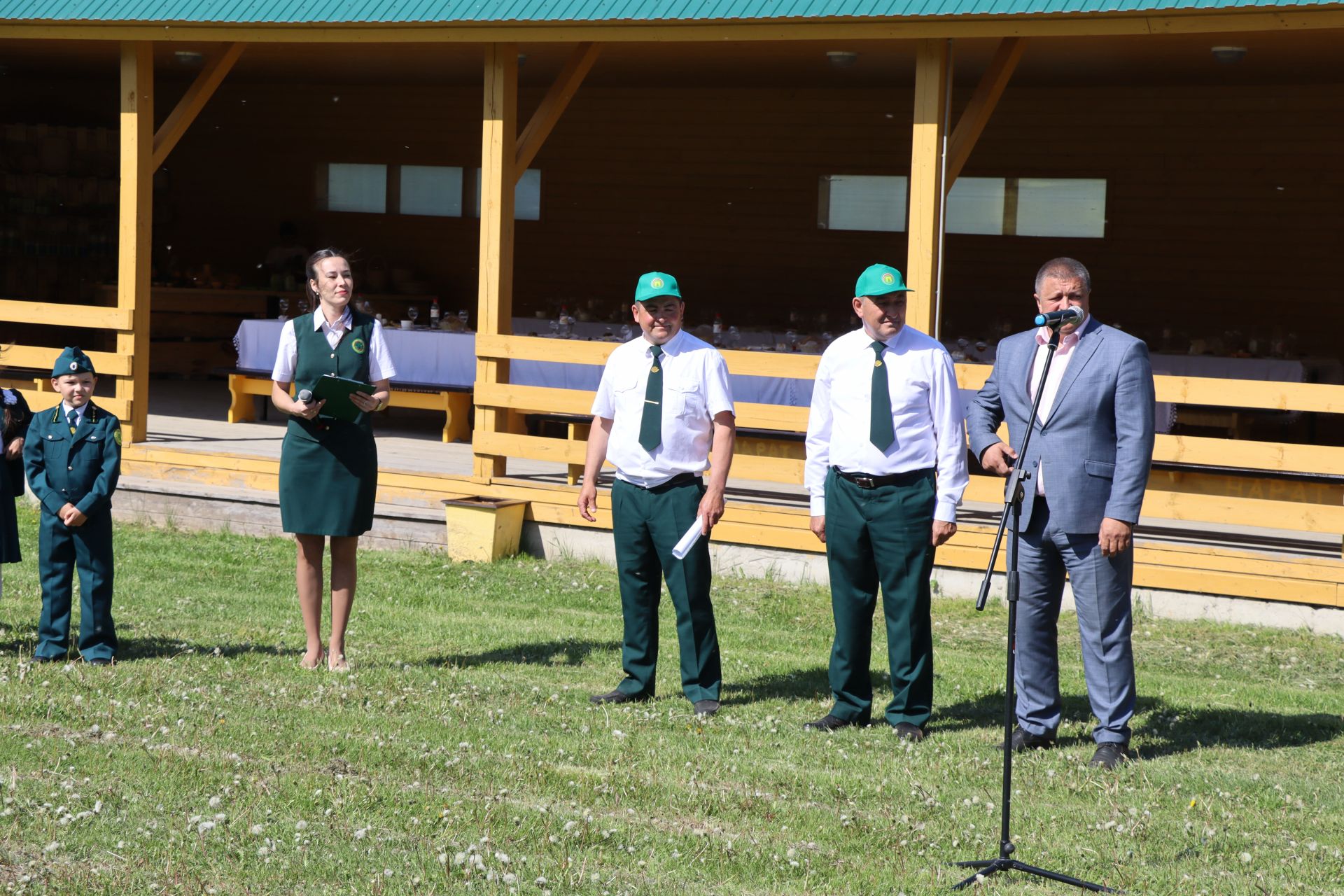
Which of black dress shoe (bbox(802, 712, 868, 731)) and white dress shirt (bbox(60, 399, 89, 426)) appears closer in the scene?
black dress shoe (bbox(802, 712, 868, 731))

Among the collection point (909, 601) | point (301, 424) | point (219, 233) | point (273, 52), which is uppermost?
point (273, 52)

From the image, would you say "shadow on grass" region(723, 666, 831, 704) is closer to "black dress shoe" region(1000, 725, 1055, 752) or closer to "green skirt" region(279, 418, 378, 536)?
"black dress shoe" region(1000, 725, 1055, 752)

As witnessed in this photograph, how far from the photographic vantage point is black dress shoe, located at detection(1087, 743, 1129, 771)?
5.37 m

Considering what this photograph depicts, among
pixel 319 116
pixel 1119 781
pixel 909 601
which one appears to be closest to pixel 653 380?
pixel 909 601

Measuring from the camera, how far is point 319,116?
56.4ft

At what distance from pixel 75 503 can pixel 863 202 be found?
9961 millimetres

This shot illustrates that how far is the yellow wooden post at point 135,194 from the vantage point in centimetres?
1052

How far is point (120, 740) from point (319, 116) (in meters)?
12.8

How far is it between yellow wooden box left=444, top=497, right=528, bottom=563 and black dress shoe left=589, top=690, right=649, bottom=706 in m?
3.33

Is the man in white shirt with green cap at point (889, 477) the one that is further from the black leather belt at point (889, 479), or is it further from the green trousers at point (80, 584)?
the green trousers at point (80, 584)

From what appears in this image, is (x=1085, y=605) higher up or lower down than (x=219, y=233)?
lower down

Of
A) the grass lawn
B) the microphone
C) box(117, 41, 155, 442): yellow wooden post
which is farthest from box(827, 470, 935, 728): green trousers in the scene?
box(117, 41, 155, 442): yellow wooden post

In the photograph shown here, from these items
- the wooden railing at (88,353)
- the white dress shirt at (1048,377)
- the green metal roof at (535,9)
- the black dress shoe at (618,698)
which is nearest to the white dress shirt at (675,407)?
the black dress shoe at (618,698)

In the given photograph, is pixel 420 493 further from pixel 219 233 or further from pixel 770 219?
pixel 219 233
